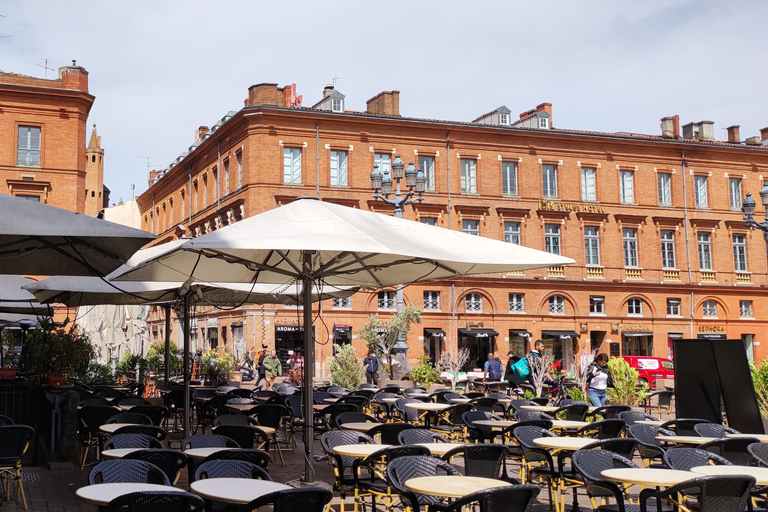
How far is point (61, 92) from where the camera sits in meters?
39.7

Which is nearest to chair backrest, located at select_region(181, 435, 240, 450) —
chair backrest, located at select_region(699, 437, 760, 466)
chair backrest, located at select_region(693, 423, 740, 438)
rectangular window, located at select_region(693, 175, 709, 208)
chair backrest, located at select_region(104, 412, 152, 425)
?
chair backrest, located at select_region(104, 412, 152, 425)

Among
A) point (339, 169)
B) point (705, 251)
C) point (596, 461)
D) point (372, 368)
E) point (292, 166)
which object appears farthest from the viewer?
point (705, 251)

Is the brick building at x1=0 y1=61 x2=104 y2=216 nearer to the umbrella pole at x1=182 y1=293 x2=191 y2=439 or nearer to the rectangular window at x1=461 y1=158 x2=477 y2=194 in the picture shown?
the rectangular window at x1=461 y1=158 x2=477 y2=194

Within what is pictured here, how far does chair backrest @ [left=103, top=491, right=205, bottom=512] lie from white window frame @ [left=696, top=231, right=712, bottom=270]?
47.4 metres

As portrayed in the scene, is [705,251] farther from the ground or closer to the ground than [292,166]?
closer to the ground

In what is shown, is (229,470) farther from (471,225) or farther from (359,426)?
(471,225)

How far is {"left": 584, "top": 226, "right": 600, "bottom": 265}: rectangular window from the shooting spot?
4612cm

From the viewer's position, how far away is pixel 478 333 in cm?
4294

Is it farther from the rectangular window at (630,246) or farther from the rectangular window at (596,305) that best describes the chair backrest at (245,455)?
the rectangular window at (630,246)

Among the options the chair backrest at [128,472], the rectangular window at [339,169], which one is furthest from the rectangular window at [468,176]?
the chair backrest at [128,472]

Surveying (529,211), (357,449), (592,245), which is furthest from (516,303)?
(357,449)

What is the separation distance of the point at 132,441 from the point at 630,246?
42624 mm

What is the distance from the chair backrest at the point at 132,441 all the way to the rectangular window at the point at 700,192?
46023 millimetres

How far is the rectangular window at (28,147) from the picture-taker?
3938 cm
